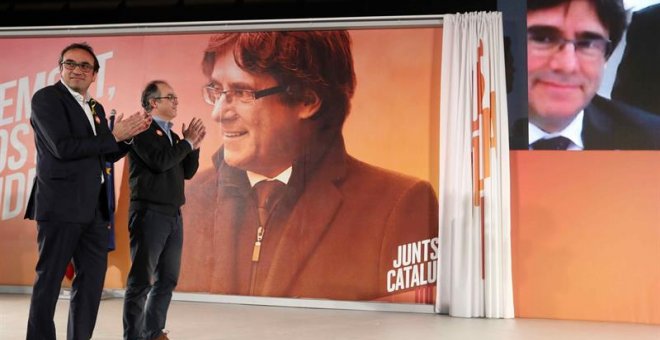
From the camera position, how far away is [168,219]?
3.20m

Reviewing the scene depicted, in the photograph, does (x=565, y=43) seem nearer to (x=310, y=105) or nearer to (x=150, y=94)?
(x=310, y=105)

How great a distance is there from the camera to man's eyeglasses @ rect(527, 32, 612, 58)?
4.96m

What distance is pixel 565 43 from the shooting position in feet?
16.5

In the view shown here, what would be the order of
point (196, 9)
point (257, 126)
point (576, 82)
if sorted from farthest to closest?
point (196, 9), point (257, 126), point (576, 82)

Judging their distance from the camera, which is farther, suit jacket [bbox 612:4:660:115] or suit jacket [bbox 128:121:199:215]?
suit jacket [bbox 612:4:660:115]

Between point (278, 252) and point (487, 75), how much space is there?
2.11 m

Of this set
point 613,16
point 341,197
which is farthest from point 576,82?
point 341,197

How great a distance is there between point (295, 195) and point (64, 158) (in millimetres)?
2873

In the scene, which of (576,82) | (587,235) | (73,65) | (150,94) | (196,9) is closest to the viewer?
(73,65)

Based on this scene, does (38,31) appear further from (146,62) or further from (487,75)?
(487,75)

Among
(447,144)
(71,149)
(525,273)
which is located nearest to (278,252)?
(447,144)

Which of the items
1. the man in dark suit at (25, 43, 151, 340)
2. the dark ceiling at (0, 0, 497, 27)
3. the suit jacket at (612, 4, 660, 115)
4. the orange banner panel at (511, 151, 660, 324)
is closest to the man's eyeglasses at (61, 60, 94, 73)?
the man in dark suit at (25, 43, 151, 340)

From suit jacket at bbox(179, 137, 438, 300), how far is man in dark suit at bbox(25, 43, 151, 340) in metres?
2.66

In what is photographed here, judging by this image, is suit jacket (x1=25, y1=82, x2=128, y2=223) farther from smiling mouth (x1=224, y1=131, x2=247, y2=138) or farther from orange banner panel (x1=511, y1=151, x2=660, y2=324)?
orange banner panel (x1=511, y1=151, x2=660, y2=324)
